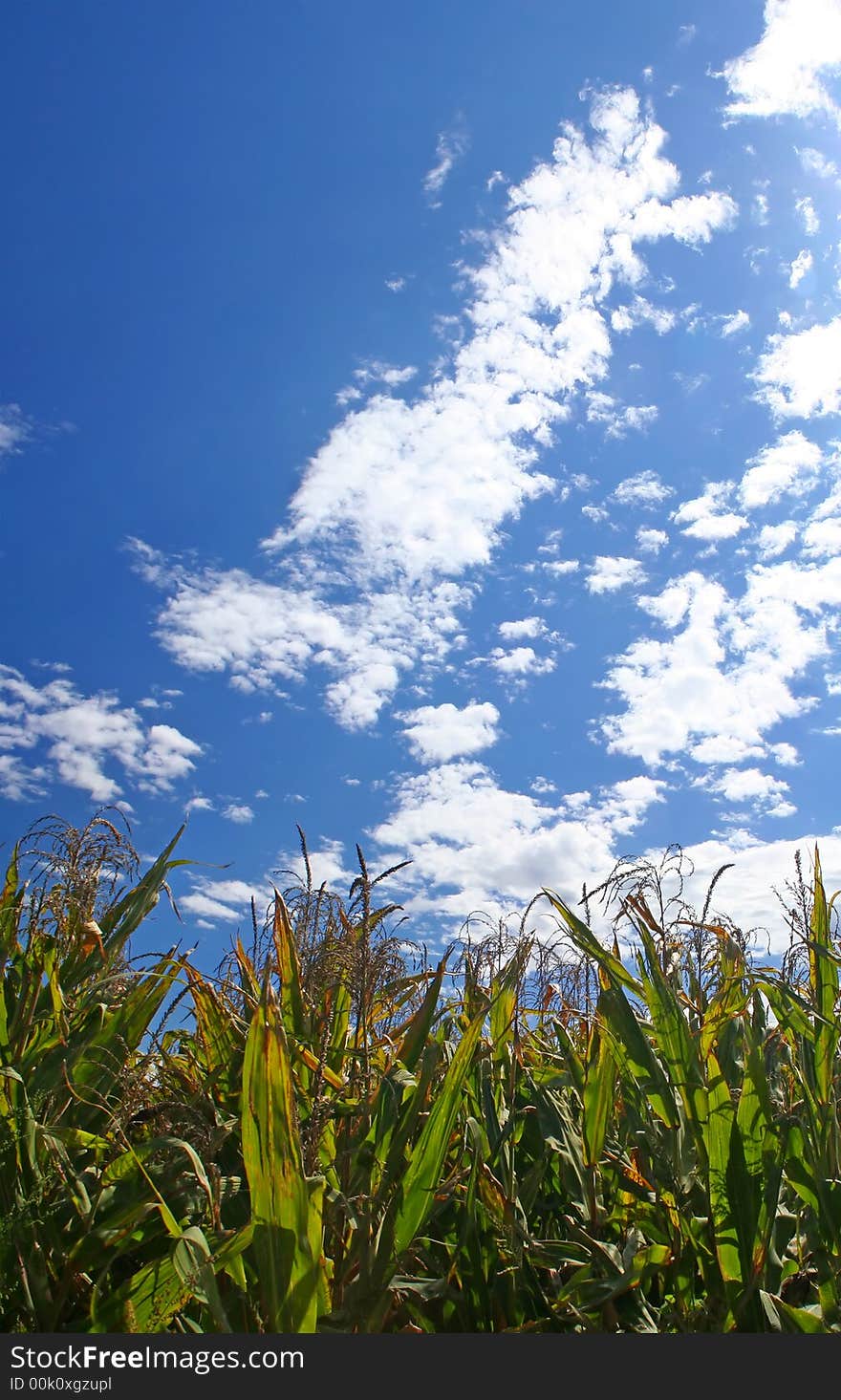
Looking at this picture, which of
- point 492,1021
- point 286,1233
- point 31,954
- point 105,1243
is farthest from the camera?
point 492,1021

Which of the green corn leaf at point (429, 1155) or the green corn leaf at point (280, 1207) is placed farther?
the green corn leaf at point (429, 1155)

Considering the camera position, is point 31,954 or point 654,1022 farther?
point 31,954

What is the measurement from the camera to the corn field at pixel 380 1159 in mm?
1912

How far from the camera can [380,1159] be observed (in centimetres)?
221

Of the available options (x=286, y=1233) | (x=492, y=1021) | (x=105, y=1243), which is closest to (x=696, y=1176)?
(x=492, y=1021)

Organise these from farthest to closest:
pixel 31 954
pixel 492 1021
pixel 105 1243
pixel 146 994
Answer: pixel 492 1021
pixel 31 954
pixel 146 994
pixel 105 1243

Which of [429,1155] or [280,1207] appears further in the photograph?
[429,1155]

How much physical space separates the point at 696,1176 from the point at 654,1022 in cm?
39

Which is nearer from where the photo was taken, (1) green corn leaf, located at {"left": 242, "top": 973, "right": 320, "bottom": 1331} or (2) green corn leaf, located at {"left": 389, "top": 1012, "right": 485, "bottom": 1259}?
(1) green corn leaf, located at {"left": 242, "top": 973, "right": 320, "bottom": 1331}

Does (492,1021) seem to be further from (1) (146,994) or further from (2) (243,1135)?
(2) (243,1135)

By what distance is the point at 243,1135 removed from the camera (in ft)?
5.84

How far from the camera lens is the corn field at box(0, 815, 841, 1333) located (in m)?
1.91

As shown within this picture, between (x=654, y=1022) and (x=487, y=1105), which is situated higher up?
(x=654, y=1022)

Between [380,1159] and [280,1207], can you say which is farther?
[380,1159]
